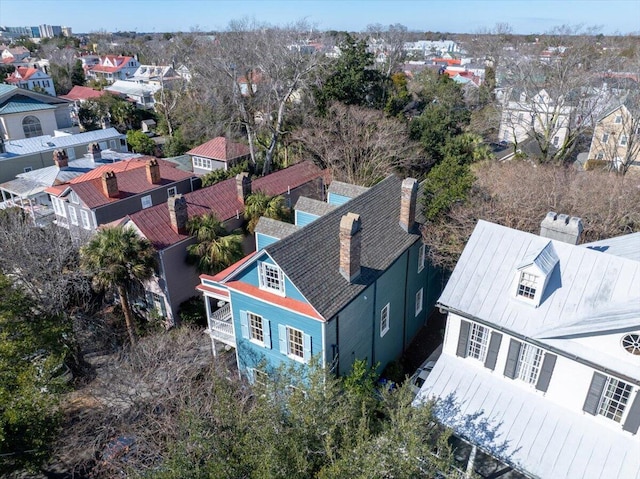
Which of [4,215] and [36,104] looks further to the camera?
[36,104]

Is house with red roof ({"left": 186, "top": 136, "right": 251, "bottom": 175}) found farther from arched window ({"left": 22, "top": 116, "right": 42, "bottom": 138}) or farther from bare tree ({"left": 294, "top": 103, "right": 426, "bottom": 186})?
arched window ({"left": 22, "top": 116, "right": 42, "bottom": 138})

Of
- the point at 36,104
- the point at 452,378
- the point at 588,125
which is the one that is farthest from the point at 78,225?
the point at 588,125

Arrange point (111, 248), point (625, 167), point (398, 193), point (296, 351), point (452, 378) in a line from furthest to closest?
1. point (625, 167)
2. point (398, 193)
3. point (111, 248)
4. point (296, 351)
5. point (452, 378)

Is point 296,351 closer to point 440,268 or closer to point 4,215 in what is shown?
point 440,268

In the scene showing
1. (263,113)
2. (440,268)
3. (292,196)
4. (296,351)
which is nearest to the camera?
(296,351)

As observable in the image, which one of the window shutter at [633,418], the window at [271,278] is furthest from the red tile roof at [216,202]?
the window shutter at [633,418]

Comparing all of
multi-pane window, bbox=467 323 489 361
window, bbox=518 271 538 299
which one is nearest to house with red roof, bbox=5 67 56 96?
multi-pane window, bbox=467 323 489 361

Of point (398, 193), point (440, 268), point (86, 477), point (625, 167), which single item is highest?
point (398, 193)
